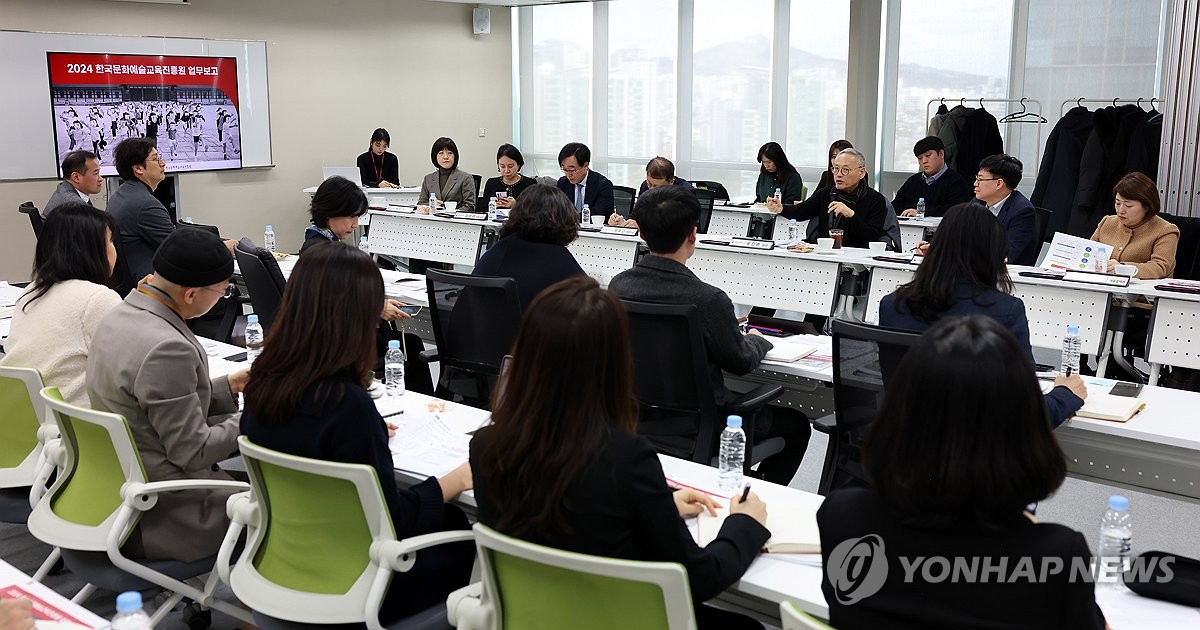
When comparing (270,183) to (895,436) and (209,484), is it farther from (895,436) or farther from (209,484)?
(895,436)

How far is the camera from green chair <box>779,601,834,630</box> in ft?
4.48

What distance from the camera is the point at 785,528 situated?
2.14m

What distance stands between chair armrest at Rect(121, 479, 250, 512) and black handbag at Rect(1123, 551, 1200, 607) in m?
2.01

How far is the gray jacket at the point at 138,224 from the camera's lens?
5.70 m

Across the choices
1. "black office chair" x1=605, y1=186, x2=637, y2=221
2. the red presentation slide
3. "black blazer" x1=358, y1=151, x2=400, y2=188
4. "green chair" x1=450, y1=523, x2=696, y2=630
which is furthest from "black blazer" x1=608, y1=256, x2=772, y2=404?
"black blazer" x1=358, y1=151, x2=400, y2=188

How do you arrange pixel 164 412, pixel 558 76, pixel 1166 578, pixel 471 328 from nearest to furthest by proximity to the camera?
pixel 1166 578 → pixel 164 412 → pixel 471 328 → pixel 558 76

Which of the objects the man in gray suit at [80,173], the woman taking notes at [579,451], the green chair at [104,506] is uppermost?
the man in gray suit at [80,173]

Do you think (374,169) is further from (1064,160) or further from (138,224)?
(1064,160)

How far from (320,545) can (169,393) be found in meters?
0.70

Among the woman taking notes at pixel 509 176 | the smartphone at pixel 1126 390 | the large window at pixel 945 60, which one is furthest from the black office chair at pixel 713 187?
the smartphone at pixel 1126 390


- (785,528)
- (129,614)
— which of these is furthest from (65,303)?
(785,528)

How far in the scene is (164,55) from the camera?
32.5 feet

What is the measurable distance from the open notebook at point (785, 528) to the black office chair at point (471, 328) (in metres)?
1.46

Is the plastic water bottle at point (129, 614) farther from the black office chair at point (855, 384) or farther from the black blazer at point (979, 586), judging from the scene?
the black office chair at point (855, 384)
